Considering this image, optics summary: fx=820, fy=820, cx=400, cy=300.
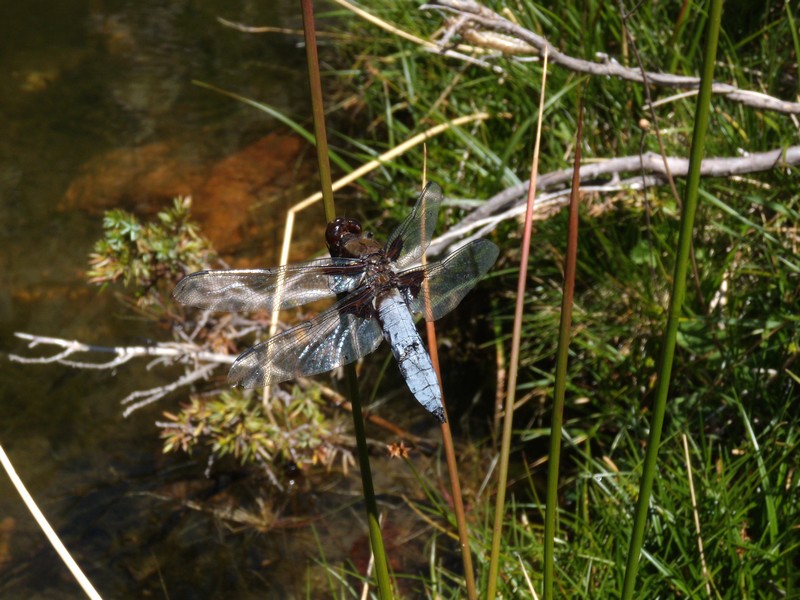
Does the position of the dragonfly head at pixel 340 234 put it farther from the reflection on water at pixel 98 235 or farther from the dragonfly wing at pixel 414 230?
the reflection on water at pixel 98 235

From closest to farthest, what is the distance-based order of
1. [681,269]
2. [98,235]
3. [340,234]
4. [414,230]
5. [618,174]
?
[681,269] < [340,234] < [414,230] < [618,174] < [98,235]

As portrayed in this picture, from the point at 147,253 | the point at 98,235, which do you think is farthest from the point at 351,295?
the point at 98,235

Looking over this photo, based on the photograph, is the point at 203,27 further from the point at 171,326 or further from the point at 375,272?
the point at 375,272

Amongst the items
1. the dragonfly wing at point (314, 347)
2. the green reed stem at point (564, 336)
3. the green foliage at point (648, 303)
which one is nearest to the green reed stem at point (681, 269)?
the green reed stem at point (564, 336)

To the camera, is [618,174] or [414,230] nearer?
[414,230]

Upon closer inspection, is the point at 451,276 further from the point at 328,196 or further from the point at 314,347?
the point at 328,196

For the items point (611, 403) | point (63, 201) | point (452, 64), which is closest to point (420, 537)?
point (611, 403)

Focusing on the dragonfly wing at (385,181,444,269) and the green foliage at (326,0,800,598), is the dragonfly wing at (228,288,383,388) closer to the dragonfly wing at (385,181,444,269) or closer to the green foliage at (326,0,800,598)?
the dragonfly wing at (385,181,444,269)
